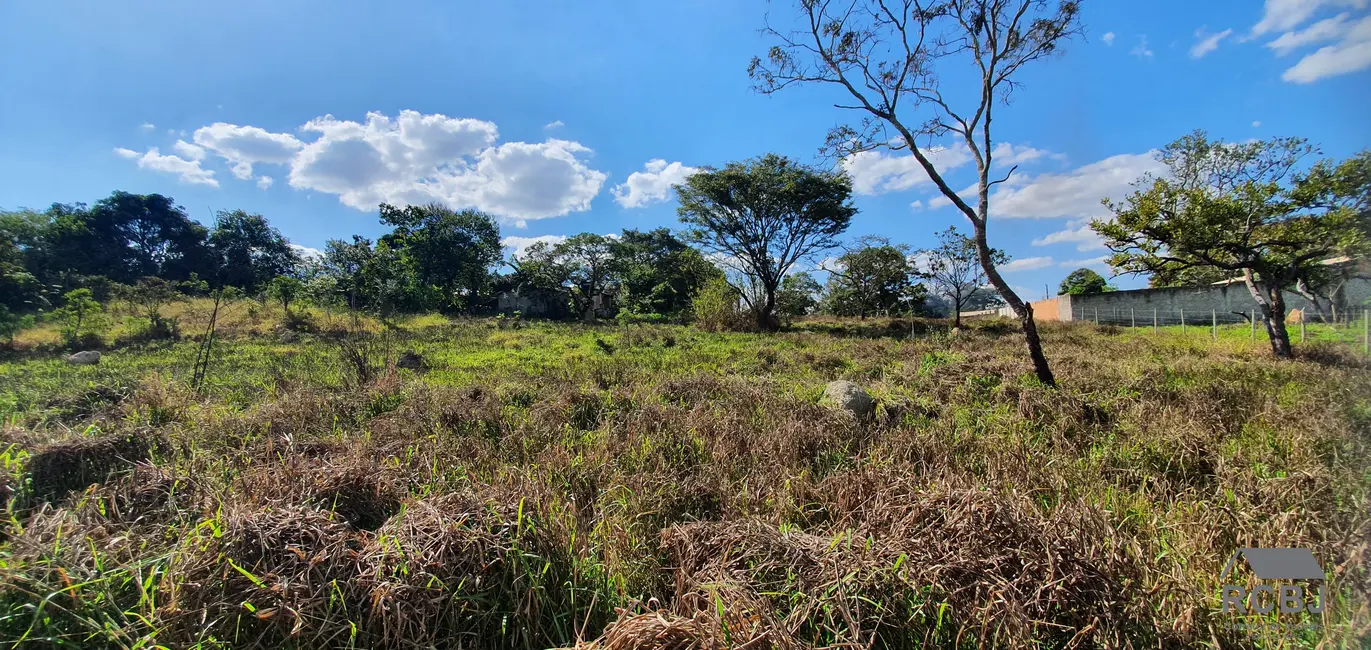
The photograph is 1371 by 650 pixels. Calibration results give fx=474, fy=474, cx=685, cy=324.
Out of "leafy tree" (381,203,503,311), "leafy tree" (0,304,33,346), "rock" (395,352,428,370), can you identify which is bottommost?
"rock" (395,352,428,370)

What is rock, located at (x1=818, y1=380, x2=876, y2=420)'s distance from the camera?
4.60 meters

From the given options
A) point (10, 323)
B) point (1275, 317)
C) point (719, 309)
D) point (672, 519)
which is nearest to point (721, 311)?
point (719, 309)

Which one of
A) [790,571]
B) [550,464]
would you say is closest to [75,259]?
[550,464]

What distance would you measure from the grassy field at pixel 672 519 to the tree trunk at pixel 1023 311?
122 cm

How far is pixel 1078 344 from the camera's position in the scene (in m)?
11.9

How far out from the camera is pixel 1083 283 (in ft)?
110

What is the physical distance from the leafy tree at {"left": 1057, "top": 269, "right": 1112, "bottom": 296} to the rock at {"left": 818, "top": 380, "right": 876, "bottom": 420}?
3534 centimetres

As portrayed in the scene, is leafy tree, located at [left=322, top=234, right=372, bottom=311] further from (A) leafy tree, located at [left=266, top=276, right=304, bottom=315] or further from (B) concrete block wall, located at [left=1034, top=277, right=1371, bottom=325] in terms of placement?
(B) concrete block wall, located at [left=1034, top=277, right=1371, bottom=325]

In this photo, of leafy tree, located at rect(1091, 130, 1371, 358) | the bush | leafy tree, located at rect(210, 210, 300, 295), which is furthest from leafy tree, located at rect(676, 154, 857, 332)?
leafy tree, located at rect(210, 210, 300, 295)

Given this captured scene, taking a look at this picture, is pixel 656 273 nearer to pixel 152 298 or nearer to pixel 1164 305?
pixel 152 298

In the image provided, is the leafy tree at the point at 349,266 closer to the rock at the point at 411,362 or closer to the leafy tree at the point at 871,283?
the rock at the point at 411,362

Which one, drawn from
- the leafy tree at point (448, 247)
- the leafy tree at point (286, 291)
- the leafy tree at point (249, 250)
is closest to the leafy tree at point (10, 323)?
the leafy tree at point (286, 291)

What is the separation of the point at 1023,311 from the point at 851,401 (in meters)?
3.83

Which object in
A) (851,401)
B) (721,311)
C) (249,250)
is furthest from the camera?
(249,250)
